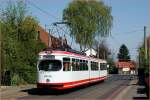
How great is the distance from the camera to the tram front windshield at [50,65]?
94.9 feet

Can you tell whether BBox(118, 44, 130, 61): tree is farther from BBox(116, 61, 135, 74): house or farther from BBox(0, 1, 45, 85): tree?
BBox(0, 1, 45, 85): tree

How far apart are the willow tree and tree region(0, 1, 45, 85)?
34623 mm

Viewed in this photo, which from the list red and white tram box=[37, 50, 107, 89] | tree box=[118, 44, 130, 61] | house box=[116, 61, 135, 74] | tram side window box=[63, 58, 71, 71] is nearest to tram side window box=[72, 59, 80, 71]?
red and white tram box=[37, 50, 107, 89]

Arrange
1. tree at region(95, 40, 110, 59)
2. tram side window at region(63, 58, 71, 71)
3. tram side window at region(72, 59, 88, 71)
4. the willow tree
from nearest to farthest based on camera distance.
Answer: tram side window at region(63, 58, 71, 71) → tram side window at region(72, 59, 88, 71) → the willow tree → tree at region(95, 40, 110, 59)

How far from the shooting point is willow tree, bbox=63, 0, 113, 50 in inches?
3116

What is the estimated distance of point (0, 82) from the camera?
129ft

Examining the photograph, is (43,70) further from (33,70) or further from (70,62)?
(33,70)

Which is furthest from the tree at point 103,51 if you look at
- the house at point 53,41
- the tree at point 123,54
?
the tree at point 123,54

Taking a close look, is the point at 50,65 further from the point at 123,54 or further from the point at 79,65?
the point at 123,54

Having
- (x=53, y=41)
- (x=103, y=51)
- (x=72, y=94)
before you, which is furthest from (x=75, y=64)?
(x=103, y=51)

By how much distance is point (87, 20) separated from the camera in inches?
3201

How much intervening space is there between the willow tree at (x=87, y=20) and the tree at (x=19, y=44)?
1363 inches

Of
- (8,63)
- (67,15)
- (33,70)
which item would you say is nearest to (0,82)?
(8,63)

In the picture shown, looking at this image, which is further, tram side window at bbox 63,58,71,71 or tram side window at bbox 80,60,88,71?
tram side window at bbox 80,60,88,71
